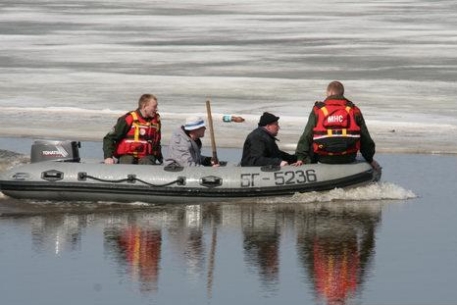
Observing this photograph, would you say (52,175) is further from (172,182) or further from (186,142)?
(186,142)

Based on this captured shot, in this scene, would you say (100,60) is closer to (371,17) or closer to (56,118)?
(56,118)

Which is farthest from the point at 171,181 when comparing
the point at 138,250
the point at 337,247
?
the point at 337,247

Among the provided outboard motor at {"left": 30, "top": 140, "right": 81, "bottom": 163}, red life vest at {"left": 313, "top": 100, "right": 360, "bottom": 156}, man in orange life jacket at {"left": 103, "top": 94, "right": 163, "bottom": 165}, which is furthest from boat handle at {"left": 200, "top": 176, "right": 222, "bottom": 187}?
outboard motor at {"left": 30, "top": 140, "right": 81, "bottom": 163}

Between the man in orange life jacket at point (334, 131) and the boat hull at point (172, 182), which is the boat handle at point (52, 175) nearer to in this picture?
the boat hull at point (172, 182)

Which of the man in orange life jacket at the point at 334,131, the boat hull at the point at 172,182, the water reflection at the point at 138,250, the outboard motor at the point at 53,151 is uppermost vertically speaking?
the man in orange life jacket at the point at 334,131

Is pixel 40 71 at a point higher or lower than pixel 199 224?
higher

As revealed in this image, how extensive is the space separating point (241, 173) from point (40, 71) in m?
14.4

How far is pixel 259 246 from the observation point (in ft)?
42.5

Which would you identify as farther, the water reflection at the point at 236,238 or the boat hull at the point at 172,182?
the boat hull at the point at 172,182

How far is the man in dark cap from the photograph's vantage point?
15750mm

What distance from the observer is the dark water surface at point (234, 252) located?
1097 cm

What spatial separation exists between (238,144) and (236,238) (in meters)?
6.83

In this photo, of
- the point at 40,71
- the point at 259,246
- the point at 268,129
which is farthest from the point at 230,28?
the point at 259,246

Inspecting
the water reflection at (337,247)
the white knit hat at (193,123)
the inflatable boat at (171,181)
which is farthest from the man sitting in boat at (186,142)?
the water reflection at (337,247)
